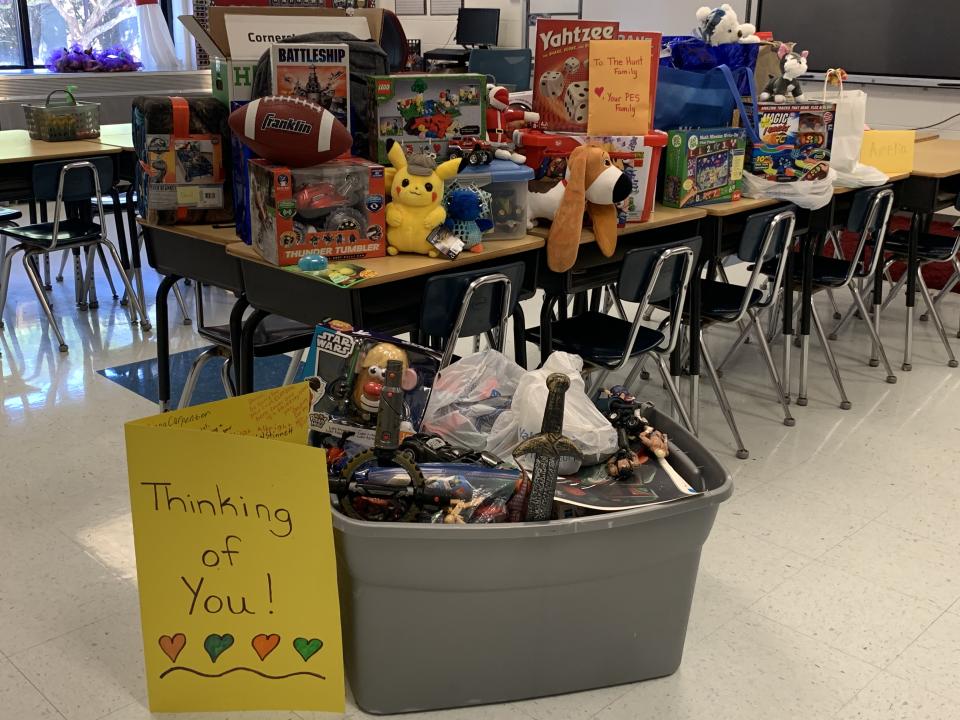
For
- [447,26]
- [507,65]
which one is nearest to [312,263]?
[507,65]

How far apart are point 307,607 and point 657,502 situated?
70 centimetres

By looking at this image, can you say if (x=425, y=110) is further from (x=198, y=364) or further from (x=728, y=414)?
(x=728, y=414)

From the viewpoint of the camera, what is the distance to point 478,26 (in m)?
9.07

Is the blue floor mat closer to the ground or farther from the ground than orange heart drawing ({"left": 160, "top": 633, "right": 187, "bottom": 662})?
closer to the ground

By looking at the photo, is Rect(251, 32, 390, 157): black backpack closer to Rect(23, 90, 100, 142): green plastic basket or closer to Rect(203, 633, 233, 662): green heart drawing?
Rect(203, 633, 233, 662): green heart drawing

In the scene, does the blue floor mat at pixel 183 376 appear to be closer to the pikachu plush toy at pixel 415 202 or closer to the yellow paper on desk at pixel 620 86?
the pikachu plush toy at pixel 415 202

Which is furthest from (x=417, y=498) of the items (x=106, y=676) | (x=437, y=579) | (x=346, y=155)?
(x=346, y=155)

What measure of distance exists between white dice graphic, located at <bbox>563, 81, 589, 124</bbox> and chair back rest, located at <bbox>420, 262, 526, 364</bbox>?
71 cm

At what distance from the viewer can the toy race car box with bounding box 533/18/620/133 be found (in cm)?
312

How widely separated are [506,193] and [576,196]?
0.21m

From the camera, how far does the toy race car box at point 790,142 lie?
3.56m

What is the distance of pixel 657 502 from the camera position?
1.85m

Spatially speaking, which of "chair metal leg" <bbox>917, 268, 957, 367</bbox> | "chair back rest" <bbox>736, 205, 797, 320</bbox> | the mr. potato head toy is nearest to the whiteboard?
"chair metal leg" <bbox>917, 268, 957, 367</bbox>

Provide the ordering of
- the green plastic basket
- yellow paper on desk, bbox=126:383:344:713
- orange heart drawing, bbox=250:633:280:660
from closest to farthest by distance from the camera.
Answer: yellow paper on desk, bbox=126:383:344:713 < orange heart drawing, bbox=250:633:280:660 < the green plastic basket
